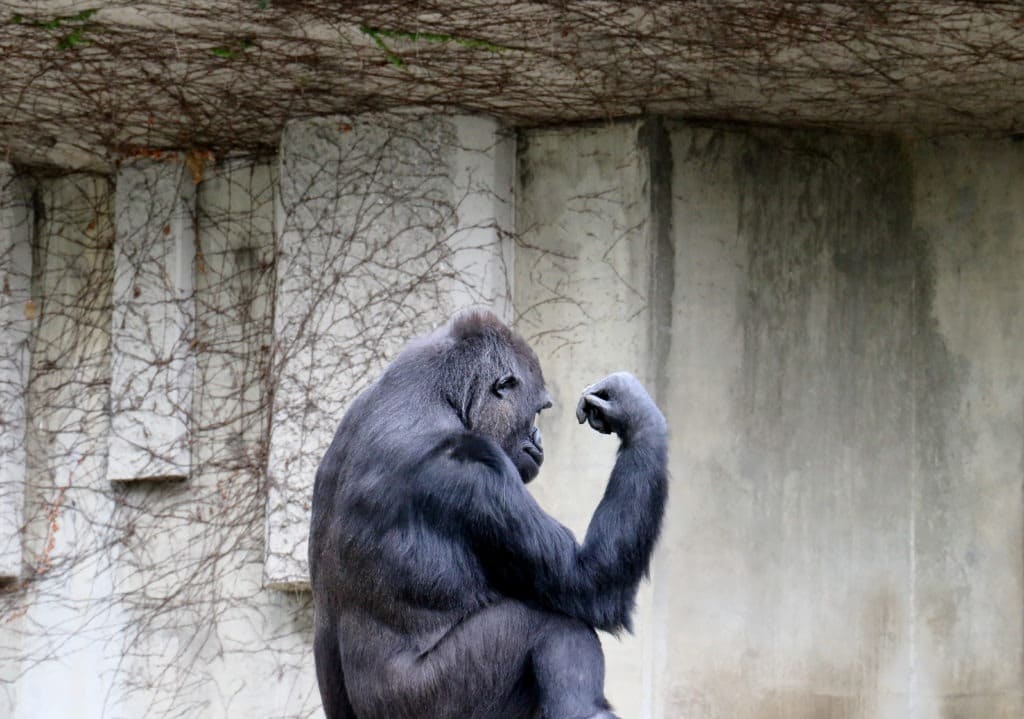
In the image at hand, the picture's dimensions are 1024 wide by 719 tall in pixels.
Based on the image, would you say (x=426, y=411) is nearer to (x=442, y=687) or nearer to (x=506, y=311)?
(x=442, y=687)

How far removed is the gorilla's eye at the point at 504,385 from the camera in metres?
5.20

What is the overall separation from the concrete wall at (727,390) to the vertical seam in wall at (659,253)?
0.05 feet

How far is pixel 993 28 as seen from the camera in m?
7.13

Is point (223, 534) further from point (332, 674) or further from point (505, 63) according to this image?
point (332, 674)

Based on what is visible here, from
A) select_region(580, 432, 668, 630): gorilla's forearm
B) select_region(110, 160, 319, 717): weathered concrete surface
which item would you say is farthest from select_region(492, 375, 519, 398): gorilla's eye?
select_region(110, 160, 319, 717): weathered concrete surface

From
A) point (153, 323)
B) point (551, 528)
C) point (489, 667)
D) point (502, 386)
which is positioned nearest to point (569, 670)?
point (489, 667)

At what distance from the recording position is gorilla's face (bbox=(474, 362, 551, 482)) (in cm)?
518

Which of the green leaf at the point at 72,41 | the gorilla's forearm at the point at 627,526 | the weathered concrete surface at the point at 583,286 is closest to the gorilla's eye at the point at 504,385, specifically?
the gorilla's forearm at the point at 627,526

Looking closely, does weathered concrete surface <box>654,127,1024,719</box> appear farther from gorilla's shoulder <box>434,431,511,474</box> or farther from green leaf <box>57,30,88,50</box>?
gorilla's shoulder <box>434,431,511,474</box>

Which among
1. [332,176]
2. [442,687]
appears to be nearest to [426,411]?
[442,687]

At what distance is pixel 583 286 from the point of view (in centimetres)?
826

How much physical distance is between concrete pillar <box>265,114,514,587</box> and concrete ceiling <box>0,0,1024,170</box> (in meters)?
0.21

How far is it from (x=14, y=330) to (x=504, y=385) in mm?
4814

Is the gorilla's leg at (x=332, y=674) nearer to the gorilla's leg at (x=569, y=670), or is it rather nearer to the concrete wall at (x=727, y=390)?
the gorilla's leg at (x=569, y=670)
